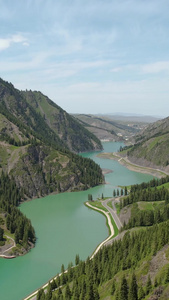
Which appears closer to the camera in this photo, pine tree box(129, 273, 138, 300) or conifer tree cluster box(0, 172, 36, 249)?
pine tree box(129, 273, 138, 300)

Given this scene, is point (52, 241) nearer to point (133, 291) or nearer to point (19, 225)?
point (19, 225)

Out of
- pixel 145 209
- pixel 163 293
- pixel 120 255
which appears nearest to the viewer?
pixel 163 293

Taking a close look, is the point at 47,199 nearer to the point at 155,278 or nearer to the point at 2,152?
the point at 2,152

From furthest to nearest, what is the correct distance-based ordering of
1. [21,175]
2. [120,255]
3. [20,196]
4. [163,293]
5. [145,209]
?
1. [21,175]
2. [20,196]
3. [145,209]
4. [120,255]
5. [163,293]

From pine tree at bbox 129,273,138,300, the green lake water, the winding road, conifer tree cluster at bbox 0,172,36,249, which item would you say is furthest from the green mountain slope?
the winding road

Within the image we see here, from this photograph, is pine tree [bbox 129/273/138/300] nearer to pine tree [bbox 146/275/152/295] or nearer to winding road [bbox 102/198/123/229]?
pine tree [bbox 146/275/152/295]

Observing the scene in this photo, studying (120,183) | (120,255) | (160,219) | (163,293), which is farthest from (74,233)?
(120,183)

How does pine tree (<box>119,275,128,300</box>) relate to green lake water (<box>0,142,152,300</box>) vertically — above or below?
above

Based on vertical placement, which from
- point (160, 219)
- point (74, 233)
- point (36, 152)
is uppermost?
point (36, 152)
